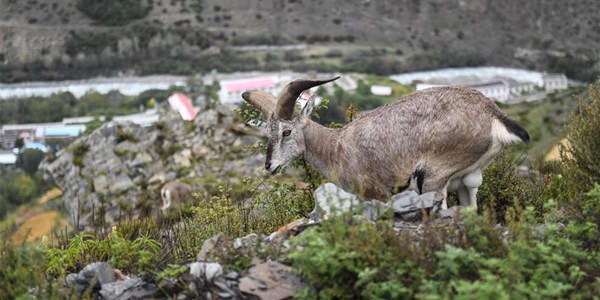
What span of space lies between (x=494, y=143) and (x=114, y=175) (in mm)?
21878

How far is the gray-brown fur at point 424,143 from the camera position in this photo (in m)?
8.44

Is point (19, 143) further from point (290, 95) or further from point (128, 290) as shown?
point (128, 290)

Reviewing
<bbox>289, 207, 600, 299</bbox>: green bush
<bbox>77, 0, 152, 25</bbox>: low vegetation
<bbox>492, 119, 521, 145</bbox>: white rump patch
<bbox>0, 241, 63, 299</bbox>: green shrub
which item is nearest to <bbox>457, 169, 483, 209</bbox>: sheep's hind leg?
<bbox>492, 119, 521, 145</bbox>: white rump patch

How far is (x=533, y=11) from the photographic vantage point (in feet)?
420

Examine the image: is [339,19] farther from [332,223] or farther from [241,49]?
[332,223]

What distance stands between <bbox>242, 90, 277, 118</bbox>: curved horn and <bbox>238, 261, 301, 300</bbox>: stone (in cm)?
300

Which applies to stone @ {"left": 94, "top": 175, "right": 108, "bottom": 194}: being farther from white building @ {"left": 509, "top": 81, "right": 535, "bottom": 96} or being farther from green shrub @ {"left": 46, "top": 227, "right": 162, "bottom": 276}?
white building @ {"left": 509, "top": 81, "right": 535, "bottom": 96}

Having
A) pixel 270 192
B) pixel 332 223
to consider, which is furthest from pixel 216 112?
pixel 332 223

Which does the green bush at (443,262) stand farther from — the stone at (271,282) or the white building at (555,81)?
the white building at (555,81)

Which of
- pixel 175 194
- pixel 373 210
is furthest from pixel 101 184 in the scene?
pixel 373 210

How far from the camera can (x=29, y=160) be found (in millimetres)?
65438

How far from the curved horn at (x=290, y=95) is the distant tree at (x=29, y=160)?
57.8m

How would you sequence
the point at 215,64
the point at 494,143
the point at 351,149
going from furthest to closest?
1. the point at 215,64
2. the point at 351,149
3. the point at 494,143

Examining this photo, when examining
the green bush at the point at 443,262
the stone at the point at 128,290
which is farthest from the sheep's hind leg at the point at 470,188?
the stone at the point at 128,290
